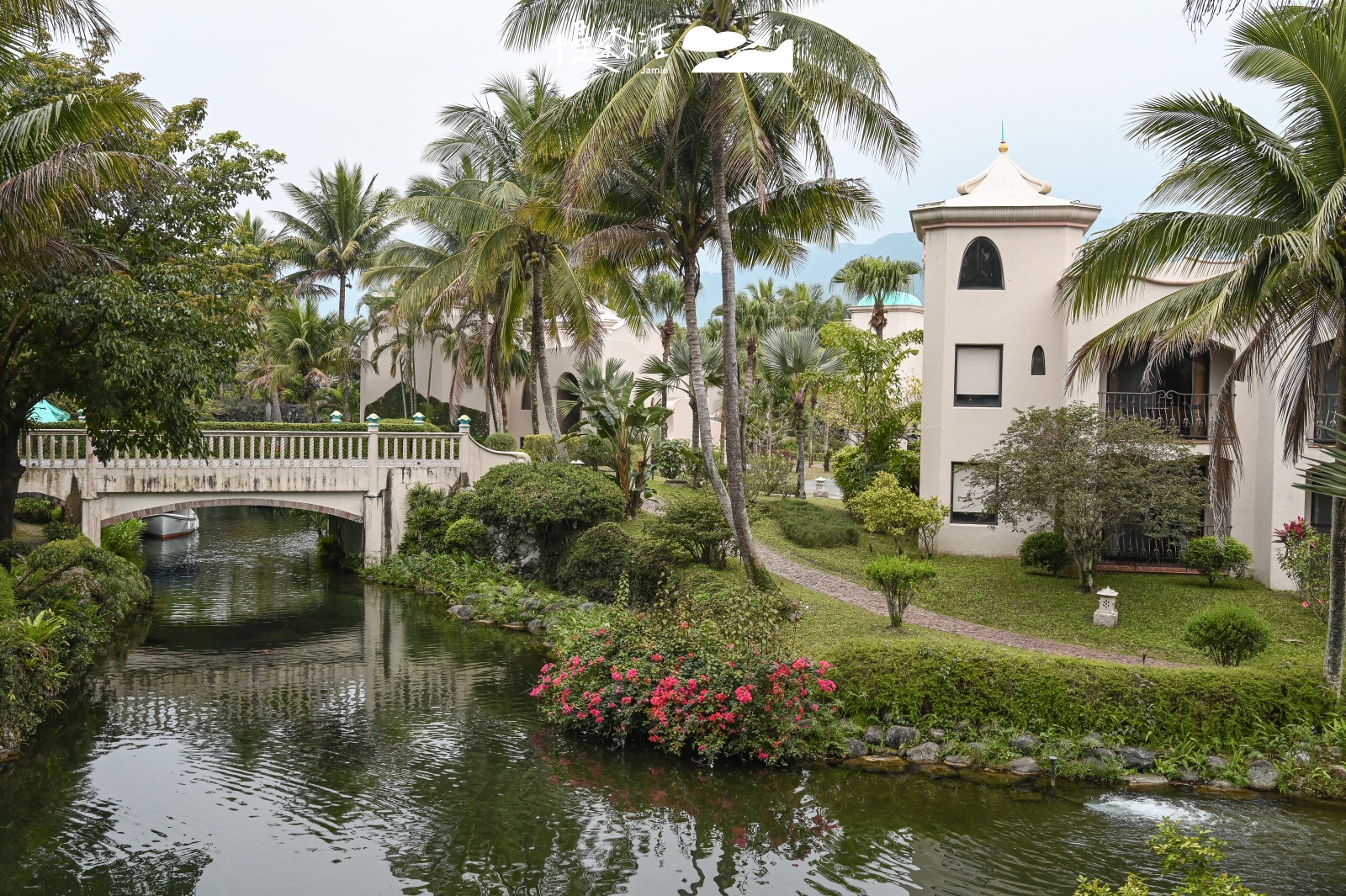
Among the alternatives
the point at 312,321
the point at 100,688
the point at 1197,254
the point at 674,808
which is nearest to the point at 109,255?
the point at 100,688

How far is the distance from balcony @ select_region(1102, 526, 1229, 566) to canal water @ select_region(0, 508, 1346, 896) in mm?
11357

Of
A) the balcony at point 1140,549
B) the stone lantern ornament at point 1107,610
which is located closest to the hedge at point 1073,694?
the stone lantern ornament at point 1107,610

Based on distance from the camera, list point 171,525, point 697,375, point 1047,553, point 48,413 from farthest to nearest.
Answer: point 171,525 < point 48,413 < point 1047,553 < point 697,375

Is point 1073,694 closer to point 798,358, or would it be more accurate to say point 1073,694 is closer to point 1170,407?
point 1170,407

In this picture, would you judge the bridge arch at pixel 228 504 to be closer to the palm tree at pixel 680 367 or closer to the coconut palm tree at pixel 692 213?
the palm tree at pixel 680 367

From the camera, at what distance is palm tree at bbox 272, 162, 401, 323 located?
1551 inches

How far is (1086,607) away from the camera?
18.7 m

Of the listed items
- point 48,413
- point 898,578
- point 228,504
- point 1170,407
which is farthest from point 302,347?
point 1170,407

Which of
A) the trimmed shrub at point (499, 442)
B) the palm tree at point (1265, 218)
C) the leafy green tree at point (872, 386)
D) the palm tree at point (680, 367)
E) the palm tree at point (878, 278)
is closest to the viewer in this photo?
the palm tree at point (1265, 218)

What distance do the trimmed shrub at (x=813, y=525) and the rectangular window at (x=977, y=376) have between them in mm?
4323

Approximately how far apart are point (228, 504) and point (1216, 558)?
20886 millimetres

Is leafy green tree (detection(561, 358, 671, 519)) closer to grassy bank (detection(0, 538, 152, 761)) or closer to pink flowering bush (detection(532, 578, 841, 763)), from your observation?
grassy bank (detection(0, 538, 152, 761))

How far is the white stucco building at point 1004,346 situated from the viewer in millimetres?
22328

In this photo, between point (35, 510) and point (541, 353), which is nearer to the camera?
point (35, 510)
